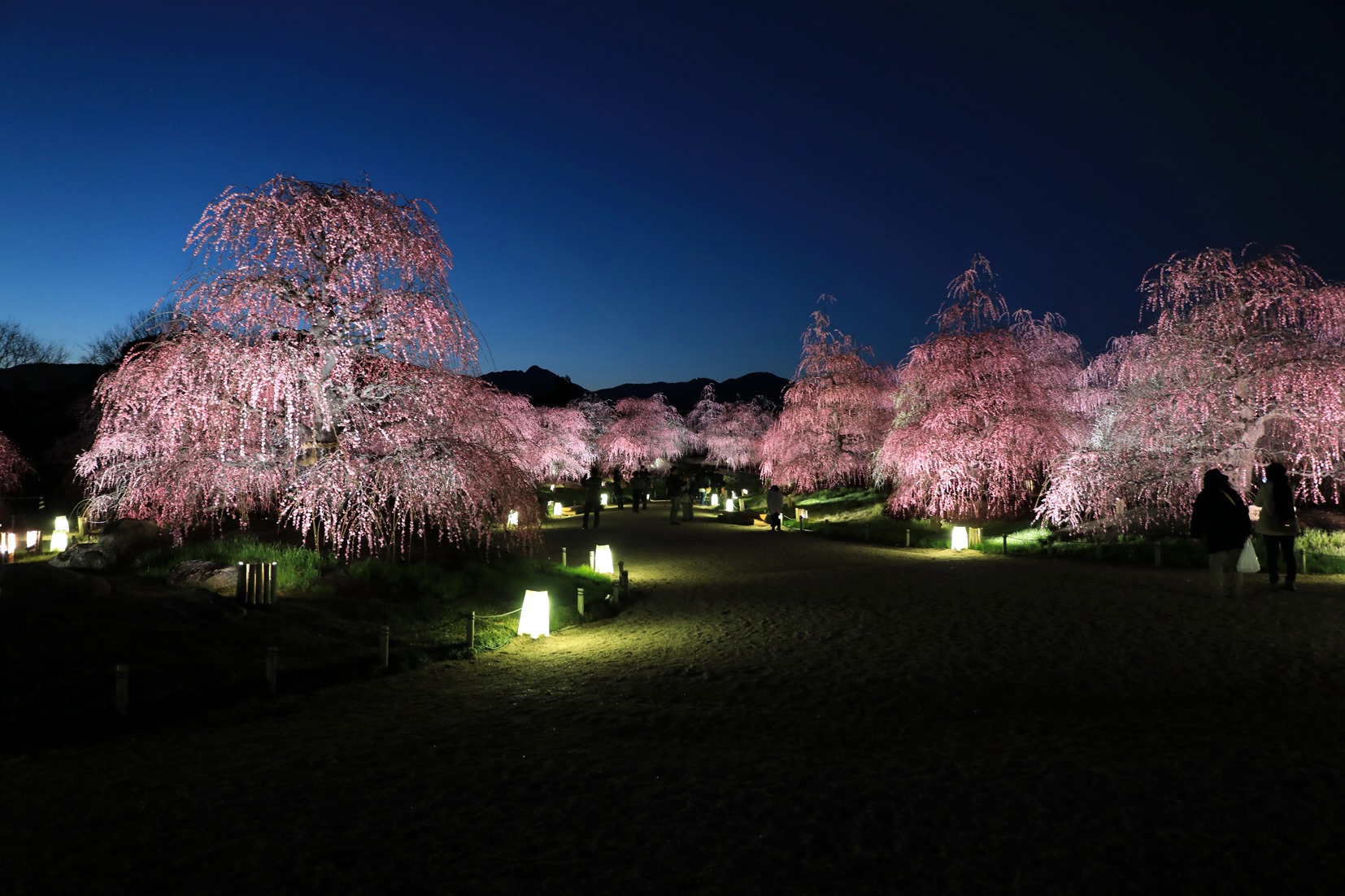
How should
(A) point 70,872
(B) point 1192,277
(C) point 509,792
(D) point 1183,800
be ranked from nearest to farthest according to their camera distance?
(A) point 70,872
(D) point 1183,800
(C) point 509,792
(B) point 1192,277

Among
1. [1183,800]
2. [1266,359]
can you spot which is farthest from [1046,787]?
[1266,359]

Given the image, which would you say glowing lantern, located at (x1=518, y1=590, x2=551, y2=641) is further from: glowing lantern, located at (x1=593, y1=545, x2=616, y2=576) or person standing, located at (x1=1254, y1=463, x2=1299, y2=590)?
person standing, located at (x1=1254, y1=463, x2=1299, y2=590)

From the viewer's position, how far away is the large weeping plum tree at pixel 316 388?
11.0 meters

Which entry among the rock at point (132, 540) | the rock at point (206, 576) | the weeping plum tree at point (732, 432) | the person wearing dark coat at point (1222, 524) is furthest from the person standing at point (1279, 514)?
the weeping plum tree at point (732, 432)

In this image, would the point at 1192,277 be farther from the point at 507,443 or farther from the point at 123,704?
the point at 123,704

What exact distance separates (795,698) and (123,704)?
5.73 metres

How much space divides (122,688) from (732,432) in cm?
5843

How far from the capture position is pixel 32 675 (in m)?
6.85

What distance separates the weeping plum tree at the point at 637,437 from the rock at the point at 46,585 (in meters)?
→ 44.8

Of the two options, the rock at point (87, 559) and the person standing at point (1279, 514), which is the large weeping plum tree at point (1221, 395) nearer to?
the person standing at point (1279, 514)

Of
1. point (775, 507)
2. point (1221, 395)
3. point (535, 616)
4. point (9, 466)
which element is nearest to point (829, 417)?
point (775, 507)

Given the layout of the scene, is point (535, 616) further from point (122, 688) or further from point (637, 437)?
point (637, 437)

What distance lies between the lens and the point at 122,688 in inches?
257

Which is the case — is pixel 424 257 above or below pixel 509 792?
above
